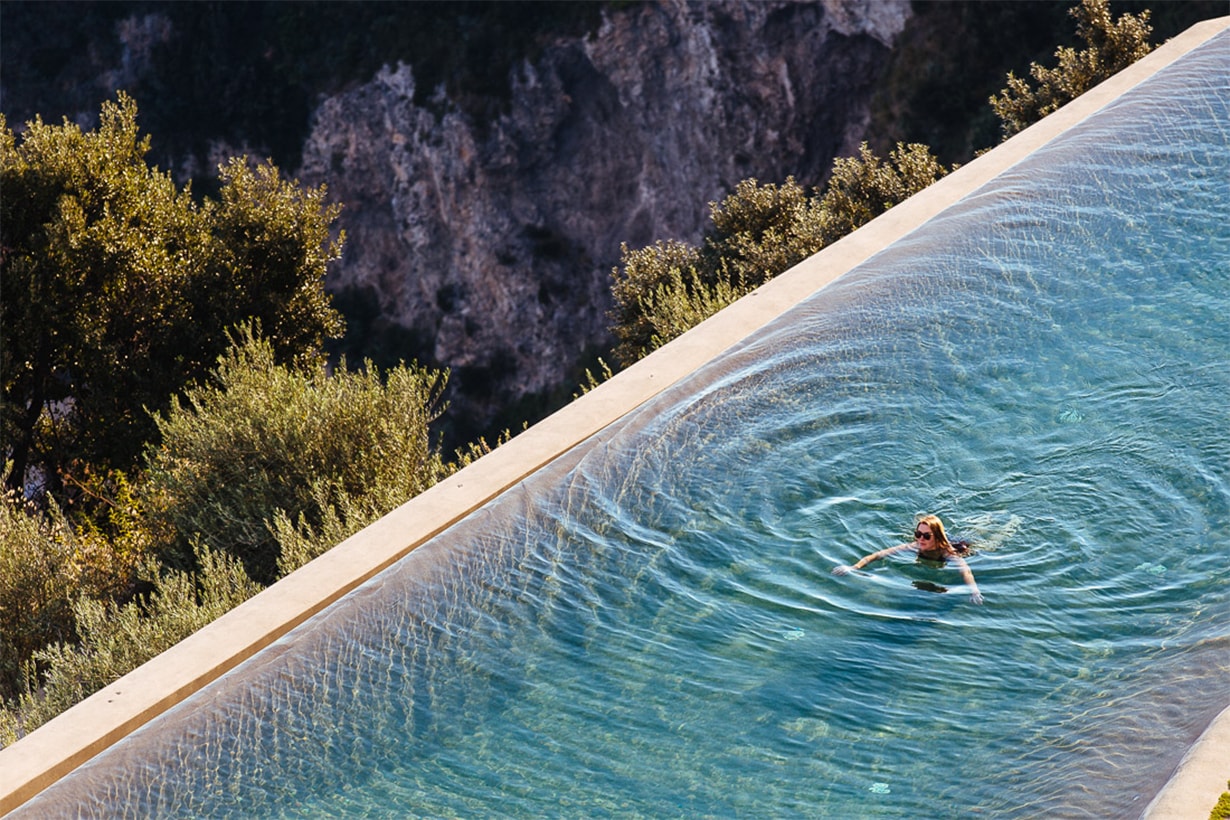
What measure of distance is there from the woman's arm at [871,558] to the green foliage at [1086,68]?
10.8 m

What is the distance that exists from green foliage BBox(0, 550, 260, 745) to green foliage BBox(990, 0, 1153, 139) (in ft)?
40.2

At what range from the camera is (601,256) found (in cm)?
4075

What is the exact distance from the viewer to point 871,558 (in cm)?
670

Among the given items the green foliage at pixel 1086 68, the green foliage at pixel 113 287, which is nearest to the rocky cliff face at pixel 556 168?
the green foliage at pixel 1086 68

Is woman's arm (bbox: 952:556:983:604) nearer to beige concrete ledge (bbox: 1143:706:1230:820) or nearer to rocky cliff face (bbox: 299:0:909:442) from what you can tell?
beige concrete ledge (bbox: 1143:706:1230:820)

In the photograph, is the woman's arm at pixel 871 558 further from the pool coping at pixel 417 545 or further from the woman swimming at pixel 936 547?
the pool coping at pixel 417 545

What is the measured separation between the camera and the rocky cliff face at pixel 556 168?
35938 millimetres

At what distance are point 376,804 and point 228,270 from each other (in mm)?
9797

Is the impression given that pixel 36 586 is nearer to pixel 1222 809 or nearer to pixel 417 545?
pixel 417 545

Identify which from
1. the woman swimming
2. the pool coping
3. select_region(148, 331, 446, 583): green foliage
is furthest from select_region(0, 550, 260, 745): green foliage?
the woman swimming

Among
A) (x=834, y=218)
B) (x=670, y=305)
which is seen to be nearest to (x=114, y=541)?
(x=670, y=305)

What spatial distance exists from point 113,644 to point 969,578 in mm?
5071

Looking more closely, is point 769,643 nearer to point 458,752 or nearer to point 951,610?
point 951,610

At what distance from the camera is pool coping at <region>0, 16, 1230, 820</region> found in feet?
16.9
